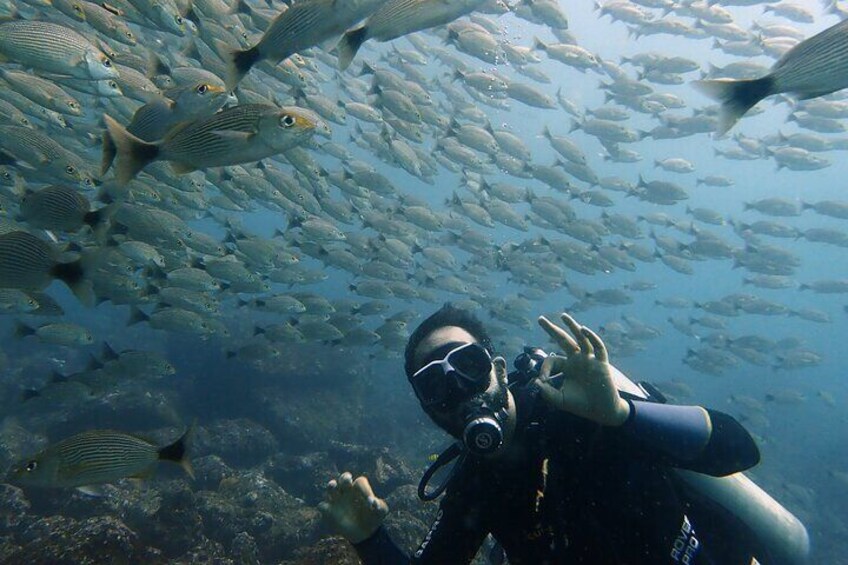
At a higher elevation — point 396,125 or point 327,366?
point 396,125

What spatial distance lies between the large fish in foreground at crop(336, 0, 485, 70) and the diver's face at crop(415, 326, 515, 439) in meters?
2.27

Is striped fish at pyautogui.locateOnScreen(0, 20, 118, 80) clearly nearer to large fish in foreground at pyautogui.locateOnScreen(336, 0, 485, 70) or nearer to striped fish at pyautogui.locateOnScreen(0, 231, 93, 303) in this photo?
striped fish at pyautogui.locateOnScreen(0, 231, 93, 303)

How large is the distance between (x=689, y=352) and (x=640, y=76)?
9.36 meters

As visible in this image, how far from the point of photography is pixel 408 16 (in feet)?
11.3

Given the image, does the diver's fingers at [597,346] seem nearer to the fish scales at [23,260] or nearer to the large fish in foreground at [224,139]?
the large fish in foreground at [224,139]

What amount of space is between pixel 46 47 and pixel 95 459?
3527 mm

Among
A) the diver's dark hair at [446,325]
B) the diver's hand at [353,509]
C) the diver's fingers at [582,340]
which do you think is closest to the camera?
the diver's fingers at [582,340]

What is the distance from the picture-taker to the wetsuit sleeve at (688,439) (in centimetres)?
219

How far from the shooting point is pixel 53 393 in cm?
711

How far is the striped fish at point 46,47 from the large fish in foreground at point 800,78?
497 centimetres

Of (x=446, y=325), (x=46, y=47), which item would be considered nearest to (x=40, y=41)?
(x=46, y=47)

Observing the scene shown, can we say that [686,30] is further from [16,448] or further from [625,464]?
Result: [16,448]

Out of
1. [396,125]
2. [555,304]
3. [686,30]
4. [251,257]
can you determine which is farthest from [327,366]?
[555,304]

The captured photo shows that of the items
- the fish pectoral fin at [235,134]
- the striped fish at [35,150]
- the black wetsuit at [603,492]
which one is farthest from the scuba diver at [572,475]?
the striped fish at [35,150]
